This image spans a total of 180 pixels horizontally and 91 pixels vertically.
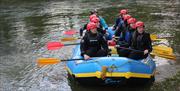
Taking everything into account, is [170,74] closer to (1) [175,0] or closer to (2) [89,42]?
(2) [89,42]

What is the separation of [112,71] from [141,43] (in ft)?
4.11

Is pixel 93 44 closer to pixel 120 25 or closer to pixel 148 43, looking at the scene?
pixel 148 43

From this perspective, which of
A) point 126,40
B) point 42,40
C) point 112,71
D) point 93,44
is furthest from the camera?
point 42,40

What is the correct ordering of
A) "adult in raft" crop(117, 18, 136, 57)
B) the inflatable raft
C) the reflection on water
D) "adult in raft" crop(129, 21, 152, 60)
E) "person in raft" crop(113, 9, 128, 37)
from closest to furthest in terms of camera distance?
the inflatable raft, "adult in raft" crop(129, 21, 152, 60), "adult in raft" crop(117, 18, 136, 57), the reflection on water, "person in raft" crop(113, 9, 128, 37)

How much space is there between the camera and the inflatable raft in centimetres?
816

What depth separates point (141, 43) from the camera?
29.3 feet

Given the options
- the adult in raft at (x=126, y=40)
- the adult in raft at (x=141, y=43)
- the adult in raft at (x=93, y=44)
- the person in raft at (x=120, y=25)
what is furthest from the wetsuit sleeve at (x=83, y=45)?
the person in raft at (x=120, y=25)

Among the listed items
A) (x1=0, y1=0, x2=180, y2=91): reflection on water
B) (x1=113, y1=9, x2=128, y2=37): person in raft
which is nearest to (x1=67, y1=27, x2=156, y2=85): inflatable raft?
→ (x1=0, y1=0, x2=180, y2=91): reflection on water

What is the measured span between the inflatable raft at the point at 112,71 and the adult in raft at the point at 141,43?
248 mm

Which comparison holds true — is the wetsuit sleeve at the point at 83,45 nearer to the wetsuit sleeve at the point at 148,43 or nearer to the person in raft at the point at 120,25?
the wetsuit sleeve at the point at 148,43

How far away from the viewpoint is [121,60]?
27.0 feet

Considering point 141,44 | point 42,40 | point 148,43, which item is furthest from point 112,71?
point 42,40

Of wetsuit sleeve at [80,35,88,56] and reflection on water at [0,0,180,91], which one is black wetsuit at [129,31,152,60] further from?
wetsuit sleeve at [80,35,88,56]

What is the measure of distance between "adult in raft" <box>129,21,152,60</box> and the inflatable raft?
25cm
